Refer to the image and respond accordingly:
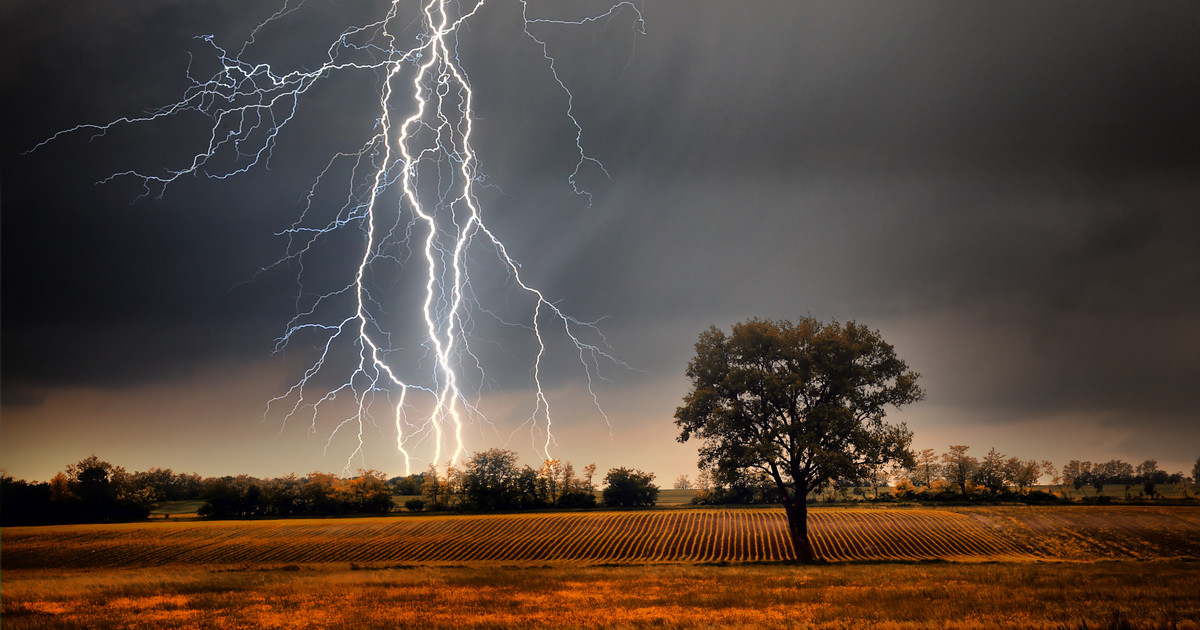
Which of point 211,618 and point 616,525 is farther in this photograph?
point 616,525

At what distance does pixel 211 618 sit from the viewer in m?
14.1

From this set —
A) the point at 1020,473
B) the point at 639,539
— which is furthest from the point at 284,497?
the point at 1020,473

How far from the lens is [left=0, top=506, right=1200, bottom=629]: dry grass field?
12.9 metres

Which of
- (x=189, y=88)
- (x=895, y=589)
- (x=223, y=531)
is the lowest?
(x=223, y=531)

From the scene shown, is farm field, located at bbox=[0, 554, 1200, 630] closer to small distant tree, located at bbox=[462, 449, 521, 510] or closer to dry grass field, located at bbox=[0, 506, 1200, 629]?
dry grass field, located at bbox=[0, 506, 1200, 629]

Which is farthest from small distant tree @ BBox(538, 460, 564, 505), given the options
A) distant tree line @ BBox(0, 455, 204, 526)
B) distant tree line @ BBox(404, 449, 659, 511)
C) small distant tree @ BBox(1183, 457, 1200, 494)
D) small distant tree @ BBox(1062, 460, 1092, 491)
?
small distant tree @ BBox(1183, 457, 1200, 494)

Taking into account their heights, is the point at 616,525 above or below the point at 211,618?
below

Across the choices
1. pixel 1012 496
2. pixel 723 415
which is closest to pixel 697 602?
pixel 723 415

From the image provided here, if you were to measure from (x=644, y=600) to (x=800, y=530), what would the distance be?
15500mm

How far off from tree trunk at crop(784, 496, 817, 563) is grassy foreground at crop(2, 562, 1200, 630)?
622 centimetres

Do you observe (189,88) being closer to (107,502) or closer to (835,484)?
(835,484)

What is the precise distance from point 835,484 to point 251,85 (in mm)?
38867

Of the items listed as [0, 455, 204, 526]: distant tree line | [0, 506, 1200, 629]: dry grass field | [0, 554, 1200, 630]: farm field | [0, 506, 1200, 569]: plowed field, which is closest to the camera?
[0, 554, 1200, 630]: farm field

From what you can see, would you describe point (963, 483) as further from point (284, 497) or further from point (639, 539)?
point (284, 497)
